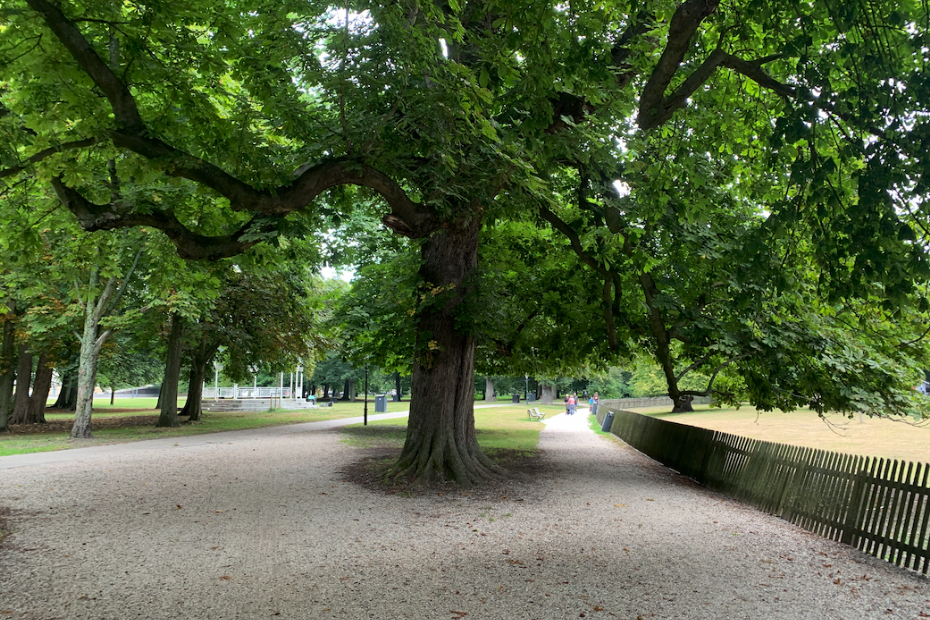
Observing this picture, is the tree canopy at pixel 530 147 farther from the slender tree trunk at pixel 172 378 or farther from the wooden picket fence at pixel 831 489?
the slender tree trunk at pixel 172 378

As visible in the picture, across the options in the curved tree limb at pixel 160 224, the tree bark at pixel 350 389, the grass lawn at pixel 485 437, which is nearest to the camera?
the curved tree limb at pixel 160 224

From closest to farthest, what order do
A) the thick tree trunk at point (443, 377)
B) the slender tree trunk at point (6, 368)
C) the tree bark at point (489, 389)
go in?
the thick tree trunk at point (443, 377) → the slender tree trunk at point (6, 368) → the tree bark at point (489, 389)

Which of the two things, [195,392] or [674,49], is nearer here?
[674,49]

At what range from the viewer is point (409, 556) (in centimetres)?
609

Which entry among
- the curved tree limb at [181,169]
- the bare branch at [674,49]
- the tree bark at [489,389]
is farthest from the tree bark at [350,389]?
the bare branch at [674,49]

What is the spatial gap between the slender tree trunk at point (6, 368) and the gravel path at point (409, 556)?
11.2 meters

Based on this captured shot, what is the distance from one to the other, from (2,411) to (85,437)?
4919mm

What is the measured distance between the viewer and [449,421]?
10844 millimetres

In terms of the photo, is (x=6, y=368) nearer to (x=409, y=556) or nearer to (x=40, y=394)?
(x=40, y=394)

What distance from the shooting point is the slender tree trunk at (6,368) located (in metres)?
19.5

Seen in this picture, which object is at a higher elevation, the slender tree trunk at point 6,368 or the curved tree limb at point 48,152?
the curved tree limb at point 48,152

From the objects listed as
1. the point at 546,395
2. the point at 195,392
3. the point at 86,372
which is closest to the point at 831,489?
the point at 86,372

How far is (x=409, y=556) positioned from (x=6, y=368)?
20283 mm

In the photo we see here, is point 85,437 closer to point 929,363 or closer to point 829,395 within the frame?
point 829,395
